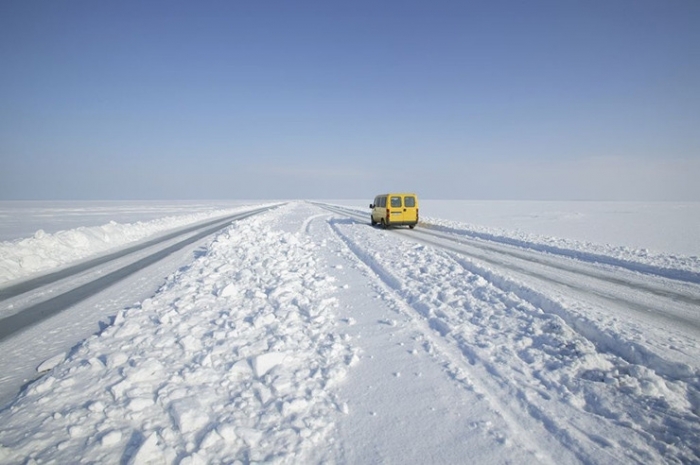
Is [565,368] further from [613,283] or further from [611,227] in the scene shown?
[611,227]

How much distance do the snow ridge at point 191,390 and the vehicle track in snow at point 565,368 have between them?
172 centimetres

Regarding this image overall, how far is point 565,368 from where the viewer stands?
139 inches

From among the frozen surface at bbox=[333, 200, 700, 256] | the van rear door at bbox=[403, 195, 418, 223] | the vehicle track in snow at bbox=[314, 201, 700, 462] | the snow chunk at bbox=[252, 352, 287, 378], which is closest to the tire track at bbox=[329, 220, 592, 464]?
the vehicle track in snow at bbox=[314, 201, 700, 462]

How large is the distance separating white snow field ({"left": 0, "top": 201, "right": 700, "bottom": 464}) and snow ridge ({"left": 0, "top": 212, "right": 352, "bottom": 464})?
2cm

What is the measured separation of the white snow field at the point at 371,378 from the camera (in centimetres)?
245

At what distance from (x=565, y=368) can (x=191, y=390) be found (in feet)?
13.2

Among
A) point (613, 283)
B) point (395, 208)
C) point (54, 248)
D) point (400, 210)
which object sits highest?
point (395, 208)

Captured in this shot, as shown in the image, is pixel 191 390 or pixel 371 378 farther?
pixel 371 378

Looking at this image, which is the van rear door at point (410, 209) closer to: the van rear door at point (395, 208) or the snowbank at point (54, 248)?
the van rear door at point (395, 208)

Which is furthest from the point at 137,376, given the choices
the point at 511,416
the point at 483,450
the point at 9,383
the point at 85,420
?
the point at 511,416

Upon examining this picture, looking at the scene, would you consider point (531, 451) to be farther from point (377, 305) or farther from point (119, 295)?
point (119, 295)

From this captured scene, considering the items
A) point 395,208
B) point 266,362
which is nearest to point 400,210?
point 395,208

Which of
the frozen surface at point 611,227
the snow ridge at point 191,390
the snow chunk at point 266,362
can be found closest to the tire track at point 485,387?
the snow ridge at point 191,390

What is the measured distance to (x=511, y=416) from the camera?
2.79 m
